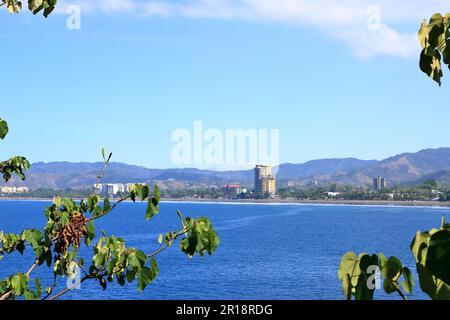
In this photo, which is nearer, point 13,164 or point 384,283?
point 384,283

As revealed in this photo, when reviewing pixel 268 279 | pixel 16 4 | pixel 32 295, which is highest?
pixel 16 4

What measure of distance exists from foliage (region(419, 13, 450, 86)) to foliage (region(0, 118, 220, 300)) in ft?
7.67

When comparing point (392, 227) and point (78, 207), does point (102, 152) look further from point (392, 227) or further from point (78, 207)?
point (392, 227)

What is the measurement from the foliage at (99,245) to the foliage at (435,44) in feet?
7.67

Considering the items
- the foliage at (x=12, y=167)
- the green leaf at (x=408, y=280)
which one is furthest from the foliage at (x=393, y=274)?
the foliage at (x=12, y=167)

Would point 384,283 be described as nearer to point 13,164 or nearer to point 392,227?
point 13,164

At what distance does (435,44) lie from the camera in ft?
5.08

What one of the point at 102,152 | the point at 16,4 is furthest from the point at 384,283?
the point at 16,4

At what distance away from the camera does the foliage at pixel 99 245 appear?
12.4 feet

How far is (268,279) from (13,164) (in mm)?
42464
